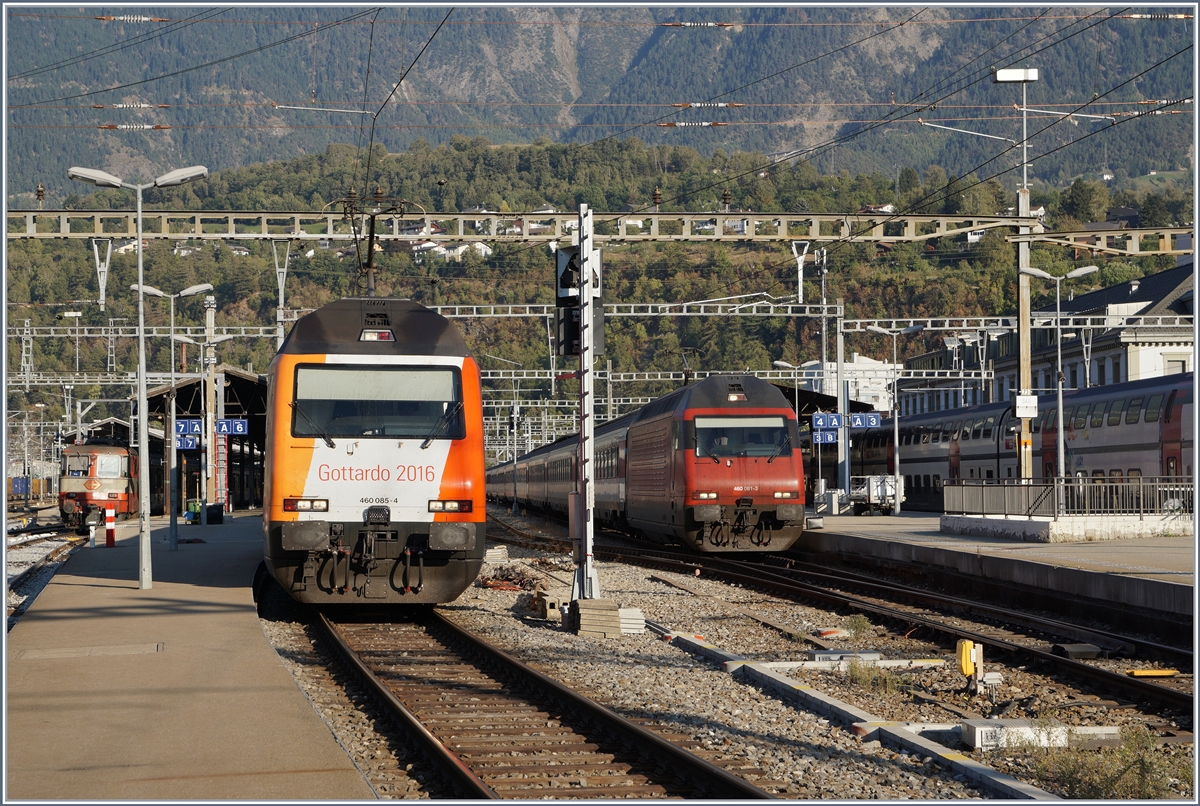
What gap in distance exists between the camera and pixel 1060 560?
18875 mm

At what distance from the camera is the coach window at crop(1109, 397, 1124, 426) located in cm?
3512

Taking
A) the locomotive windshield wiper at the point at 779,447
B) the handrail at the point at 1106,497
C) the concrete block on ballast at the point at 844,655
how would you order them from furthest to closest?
the locomotive windshield wiper at the point at 779,447, the handrail at the point at 1106,497, the concrete block on ballast at the point at 844,655

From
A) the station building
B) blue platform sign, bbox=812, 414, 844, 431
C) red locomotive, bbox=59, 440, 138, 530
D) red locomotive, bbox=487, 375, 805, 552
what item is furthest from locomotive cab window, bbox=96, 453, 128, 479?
the station building

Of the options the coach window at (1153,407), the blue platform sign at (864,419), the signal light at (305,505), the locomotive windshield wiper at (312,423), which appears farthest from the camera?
the blue platform sign at (864,419)

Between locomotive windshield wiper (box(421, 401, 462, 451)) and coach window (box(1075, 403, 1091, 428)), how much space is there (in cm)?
2764

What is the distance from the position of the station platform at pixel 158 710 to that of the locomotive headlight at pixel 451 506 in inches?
94.2

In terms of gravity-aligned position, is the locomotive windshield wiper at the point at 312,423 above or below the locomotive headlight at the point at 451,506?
above

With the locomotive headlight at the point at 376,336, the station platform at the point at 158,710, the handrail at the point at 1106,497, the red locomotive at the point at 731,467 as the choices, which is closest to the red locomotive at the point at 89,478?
the red locomotive at the point at 731,467

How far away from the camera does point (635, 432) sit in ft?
101

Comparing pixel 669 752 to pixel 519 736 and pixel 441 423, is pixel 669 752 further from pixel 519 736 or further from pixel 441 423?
pixel 441 423

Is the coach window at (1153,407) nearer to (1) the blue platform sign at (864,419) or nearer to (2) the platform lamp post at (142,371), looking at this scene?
(1) the blue platform sign at (864,419)

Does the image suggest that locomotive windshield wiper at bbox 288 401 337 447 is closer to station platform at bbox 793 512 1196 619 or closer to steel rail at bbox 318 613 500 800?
steel rail at bbox 318 613 500 800

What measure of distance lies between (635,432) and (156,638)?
59.6 feet

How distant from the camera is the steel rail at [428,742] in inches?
287
